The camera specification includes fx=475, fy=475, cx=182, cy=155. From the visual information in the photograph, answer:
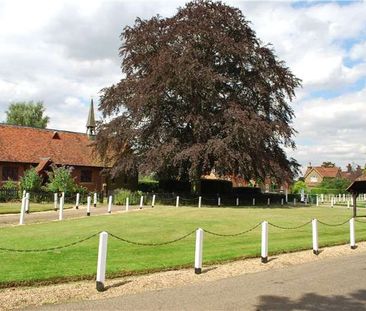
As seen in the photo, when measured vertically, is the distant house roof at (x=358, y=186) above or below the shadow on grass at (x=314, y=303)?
above

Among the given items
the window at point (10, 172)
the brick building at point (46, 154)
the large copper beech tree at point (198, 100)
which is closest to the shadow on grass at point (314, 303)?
the large copper beech tree at point (198, 100)

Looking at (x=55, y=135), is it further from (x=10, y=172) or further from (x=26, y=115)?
(x=26, y=115)

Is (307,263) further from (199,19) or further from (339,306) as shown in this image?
(199,19)

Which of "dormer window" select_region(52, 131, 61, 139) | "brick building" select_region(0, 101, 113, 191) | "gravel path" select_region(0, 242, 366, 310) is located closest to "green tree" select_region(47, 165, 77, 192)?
"brick building" select_region(0, 101, 113, 191)

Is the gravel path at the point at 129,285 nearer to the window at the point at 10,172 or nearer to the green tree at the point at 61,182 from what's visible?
the green tree at the point at 61,182

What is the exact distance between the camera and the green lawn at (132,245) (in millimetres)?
10836

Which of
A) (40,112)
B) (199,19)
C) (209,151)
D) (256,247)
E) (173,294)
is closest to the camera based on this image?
(173,294)

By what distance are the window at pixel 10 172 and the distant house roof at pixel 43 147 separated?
79cm

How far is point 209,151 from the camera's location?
36188 mm

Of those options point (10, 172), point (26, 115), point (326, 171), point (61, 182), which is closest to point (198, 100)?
point (61, 182)

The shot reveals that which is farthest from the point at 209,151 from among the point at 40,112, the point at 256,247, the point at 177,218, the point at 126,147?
the point at 40,112

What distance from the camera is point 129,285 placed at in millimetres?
9836

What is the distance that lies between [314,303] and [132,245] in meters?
7.06

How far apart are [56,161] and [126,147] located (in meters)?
6.77
